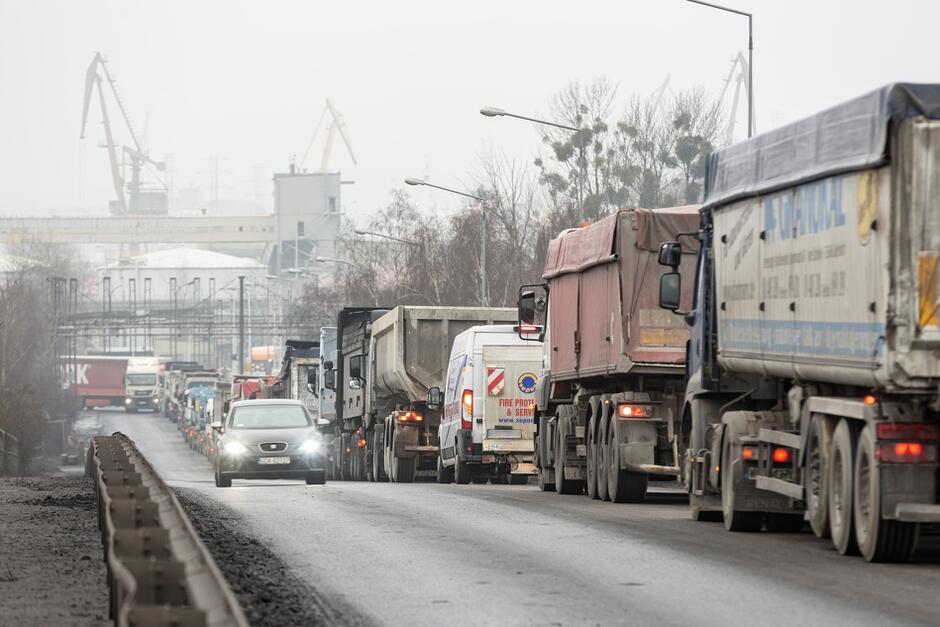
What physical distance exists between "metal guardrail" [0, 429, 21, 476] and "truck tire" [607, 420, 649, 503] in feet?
104

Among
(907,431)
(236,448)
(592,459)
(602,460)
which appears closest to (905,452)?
(907,431)

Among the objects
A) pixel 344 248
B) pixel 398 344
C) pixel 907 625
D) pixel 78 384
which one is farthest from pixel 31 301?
pixel 907 625

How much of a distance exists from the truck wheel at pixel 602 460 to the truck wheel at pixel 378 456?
17.1 metres

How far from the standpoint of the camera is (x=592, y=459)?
77.5 feet

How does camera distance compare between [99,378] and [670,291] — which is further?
[99,378]

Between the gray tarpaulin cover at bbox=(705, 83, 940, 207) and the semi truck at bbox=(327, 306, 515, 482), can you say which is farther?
the semi truck at bbox=(327, 306, 515, 482)

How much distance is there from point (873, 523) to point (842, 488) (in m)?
0.68

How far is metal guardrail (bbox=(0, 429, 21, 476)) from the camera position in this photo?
5148 cm

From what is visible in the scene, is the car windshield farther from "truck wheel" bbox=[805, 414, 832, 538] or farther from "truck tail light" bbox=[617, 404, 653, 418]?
"truck wheel" bbox=[805, 414, 832, 538]

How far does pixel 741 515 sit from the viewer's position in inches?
651

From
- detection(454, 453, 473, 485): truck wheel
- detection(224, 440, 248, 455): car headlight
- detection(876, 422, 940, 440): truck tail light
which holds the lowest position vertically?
detection(454, 453, 473, 485): truck wheel

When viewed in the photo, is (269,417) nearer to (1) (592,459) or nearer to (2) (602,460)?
(1) (592,459)

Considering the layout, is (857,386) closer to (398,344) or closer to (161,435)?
(398,344)

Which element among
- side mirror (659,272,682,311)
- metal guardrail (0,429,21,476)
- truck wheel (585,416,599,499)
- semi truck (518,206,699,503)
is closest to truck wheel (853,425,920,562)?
semi truck (518,206,699,503)
